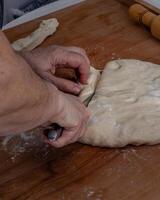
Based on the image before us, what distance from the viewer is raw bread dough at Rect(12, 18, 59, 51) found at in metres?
1.49

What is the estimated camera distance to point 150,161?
3.43 ft

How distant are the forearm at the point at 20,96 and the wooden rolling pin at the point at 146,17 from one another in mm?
674

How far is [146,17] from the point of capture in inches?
58.4

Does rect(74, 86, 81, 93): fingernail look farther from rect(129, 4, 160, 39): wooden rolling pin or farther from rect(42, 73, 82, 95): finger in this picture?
rect(129, 4, 160, 39): wooden rolling pin

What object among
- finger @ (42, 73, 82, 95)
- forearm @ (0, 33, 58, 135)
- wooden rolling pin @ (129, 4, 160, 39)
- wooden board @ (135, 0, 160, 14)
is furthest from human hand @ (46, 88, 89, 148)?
wooden board @ (135, 0, 160, 14)

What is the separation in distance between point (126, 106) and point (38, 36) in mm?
555

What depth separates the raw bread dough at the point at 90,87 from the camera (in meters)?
1.20

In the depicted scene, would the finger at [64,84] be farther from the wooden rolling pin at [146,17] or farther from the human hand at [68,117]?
Answer: the wooden rolling pin at [146,17]

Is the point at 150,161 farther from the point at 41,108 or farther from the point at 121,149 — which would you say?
the point at 41,108

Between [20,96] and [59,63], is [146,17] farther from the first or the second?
[20,96]

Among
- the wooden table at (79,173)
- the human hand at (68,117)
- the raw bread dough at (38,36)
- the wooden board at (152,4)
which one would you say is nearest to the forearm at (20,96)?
the human hand at (68,117)

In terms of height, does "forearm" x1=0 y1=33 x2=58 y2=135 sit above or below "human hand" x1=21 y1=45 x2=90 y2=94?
above

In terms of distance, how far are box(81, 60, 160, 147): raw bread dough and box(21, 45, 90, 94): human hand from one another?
0.26ft

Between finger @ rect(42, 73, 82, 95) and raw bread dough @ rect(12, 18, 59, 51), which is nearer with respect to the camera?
finger @ rect(42, 73, 82, 95)
